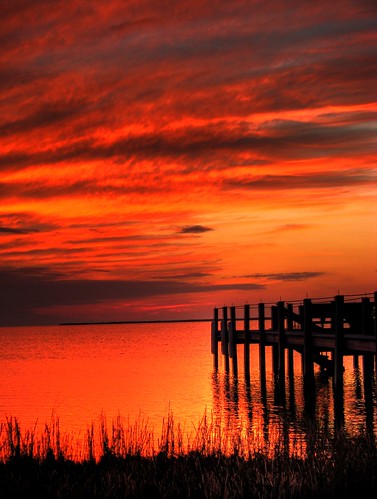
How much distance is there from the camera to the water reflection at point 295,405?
80.7ft

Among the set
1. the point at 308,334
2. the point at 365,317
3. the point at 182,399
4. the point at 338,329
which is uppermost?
the point at 365,317

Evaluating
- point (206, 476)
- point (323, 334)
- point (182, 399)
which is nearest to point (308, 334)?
point (323, 334)

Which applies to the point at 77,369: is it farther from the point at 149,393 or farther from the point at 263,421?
the point at 263,421

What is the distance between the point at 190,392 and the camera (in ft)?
128

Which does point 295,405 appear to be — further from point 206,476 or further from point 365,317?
point 206,476

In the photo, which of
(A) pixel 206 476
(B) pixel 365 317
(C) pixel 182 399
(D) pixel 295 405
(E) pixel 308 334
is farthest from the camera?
(C) pixel 182 399

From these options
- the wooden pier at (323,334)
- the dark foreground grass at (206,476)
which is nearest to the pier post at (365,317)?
the wooden pier at (323,334)

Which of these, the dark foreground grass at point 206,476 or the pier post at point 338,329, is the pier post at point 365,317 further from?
the dark foreground grass at point 206,476

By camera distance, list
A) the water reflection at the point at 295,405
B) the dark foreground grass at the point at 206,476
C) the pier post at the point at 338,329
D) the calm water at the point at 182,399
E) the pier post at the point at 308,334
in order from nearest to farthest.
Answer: the dark foreground grass at the point at 206,476 < the water reflection at the point at 295,405 < the pier post at the point at 338,329 < the calm water at the point at 182,399 < the pier post at the point at 308,334

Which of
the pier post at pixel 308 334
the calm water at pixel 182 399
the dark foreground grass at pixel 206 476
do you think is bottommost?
the calm water at pixel 182 399

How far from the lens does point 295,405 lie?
30.9 m

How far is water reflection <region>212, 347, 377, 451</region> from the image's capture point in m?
24.6

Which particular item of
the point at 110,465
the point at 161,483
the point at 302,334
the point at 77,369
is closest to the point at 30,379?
the point at 77,369

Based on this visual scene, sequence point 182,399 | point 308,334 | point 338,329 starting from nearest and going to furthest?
point 338,329, point 308,334, point 182,399
